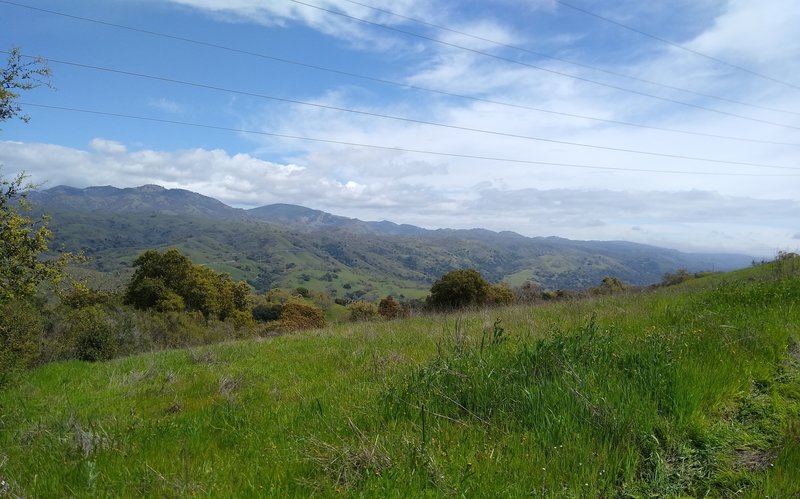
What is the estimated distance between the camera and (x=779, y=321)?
684cm

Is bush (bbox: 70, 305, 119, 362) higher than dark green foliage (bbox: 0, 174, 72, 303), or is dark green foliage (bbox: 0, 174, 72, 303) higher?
dark green foliage (bbox: 0, 174, 72, 303)

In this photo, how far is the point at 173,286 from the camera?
51688 millimetres

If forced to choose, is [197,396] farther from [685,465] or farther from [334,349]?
[685,465]

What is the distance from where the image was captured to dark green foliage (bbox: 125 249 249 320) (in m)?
47.8

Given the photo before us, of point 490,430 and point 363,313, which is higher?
point 490,430

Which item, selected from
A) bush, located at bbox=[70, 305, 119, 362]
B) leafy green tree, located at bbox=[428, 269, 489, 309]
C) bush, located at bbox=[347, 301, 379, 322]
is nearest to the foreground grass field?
bush, located at bbox=[70, 305, 119, 362]

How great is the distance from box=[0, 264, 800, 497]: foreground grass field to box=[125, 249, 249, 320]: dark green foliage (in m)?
45.5

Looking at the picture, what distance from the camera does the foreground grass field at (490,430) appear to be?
3459 mm

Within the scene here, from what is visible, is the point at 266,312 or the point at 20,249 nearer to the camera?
the point at 20,249

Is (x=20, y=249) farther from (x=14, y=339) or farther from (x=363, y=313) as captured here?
(x=363, y=313)

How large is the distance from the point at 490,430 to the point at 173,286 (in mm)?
55546

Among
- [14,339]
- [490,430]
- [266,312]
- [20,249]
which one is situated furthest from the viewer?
[266,312]

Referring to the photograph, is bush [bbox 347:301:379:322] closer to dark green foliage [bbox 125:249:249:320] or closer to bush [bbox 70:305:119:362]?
bush [bbox 70:305:119:362]

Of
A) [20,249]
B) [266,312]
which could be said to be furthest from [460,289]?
[266,312]
